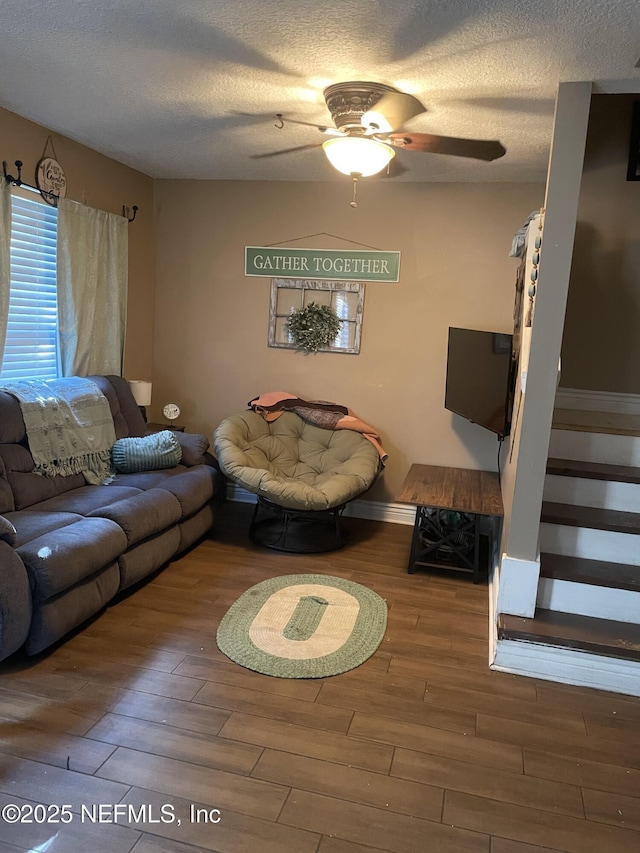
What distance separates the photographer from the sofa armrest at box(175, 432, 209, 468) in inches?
159

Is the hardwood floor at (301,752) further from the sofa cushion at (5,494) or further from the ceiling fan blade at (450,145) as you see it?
the ceiling fan blade at (450,145)

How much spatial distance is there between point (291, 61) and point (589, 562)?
99.8 inches

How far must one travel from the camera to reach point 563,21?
2008mm

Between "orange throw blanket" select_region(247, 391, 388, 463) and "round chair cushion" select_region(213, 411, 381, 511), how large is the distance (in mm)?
41

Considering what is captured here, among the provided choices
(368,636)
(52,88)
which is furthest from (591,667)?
(52,88)

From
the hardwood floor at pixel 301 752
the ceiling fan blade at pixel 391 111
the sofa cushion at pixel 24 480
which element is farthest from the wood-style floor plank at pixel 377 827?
the ceiling fan blade at pixel 391 111

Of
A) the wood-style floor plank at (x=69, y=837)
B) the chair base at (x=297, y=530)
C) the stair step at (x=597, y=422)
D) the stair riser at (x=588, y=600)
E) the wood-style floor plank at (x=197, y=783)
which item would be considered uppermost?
the stair step at (x=597, y=422)

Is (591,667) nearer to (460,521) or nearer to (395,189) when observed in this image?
(460,521)

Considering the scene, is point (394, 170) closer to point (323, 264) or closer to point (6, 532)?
point (323, 264)

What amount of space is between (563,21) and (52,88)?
7.30 ft

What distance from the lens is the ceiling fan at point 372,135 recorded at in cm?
257

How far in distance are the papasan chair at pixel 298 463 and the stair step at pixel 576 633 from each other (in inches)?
53.4

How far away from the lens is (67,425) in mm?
3521

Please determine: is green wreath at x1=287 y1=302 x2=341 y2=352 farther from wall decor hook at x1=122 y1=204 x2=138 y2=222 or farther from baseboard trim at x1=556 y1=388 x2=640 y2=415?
baseboard trim at x1=556 y1=388 x2=640 y2=415
